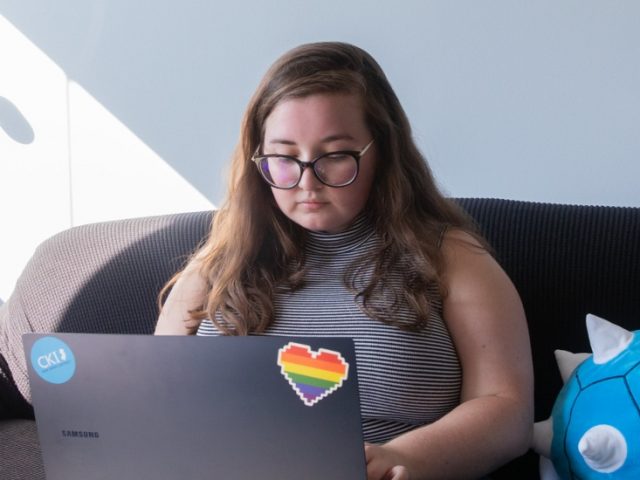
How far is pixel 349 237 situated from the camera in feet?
4.41

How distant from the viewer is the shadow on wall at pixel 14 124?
204 centimetres

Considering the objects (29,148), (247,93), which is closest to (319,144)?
(247,93)

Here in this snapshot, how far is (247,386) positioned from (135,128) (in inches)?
50.0

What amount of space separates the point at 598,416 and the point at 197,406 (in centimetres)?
64

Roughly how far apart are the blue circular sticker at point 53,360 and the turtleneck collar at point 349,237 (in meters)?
0.59

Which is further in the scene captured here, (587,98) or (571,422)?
(587,98)

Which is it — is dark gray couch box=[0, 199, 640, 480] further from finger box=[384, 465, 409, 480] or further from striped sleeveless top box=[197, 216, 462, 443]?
finger box=[384, 465, 409, 480]

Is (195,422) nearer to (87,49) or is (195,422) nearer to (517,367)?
(517,367)

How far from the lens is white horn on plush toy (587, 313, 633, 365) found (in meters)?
1.22

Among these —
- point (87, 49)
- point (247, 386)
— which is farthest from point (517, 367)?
point (87, 49)

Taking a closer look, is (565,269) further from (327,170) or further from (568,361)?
(327,170)

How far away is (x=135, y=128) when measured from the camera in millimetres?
1944

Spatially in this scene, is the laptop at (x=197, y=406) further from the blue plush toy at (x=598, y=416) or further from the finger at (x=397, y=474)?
the blue plush toy at (x=598, y=416)

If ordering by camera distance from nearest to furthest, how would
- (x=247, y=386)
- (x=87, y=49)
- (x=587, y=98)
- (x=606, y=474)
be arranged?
(x=247, y=386) → (x=606, y=474) → (x=587, y=98) → (x=87, y=49)
